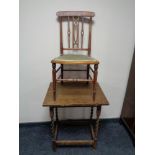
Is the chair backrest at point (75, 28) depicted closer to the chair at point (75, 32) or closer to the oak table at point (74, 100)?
the chair at point (75, 32)

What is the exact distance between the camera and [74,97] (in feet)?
4.99

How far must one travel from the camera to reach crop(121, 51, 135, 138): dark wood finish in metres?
1.82

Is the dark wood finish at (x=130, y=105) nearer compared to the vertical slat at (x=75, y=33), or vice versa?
the vertical slat at (x=75, y=33)

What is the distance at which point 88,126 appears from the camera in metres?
1.99

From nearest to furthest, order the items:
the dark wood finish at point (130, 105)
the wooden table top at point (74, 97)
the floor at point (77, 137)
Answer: the wooden table top at point (74, 97)
the floor at point (77, 137)
the dark wood finish at point (130, 105)

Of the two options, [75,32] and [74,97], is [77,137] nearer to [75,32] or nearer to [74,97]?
[74,97]

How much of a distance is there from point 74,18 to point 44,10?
0.91 ft

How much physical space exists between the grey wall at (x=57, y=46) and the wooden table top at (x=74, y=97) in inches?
10.8

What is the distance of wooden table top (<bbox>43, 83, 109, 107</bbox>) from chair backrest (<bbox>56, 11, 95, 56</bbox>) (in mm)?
323

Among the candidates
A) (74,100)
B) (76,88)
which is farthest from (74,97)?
(76,88)

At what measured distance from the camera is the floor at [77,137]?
64.1 inches

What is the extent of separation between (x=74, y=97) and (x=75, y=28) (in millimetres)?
635

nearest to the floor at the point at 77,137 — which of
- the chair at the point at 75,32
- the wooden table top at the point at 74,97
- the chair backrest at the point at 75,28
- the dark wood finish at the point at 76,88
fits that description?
the dark wood finish at the point at 76,88
